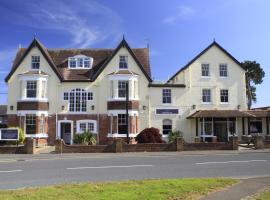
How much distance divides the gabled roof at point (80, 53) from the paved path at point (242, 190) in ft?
91.8

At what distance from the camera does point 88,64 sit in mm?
41500

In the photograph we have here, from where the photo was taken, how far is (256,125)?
41625 mm

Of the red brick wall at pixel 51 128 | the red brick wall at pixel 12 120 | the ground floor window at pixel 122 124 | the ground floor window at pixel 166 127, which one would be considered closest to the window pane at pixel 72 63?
the red brick wall at pixel 51 128

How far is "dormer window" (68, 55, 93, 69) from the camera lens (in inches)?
1626

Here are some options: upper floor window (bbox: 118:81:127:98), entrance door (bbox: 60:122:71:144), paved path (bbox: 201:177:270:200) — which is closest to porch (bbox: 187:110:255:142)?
upper floor window (bbox: 118:81:127:98)

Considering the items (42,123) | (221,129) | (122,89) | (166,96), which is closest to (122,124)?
(122,89)

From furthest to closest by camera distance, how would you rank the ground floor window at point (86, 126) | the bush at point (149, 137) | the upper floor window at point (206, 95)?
the upper floor window at point (206, 95) → the ground floor window at point (86, 126) → the bush at point (149, 137)

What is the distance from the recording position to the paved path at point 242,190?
10.2 metres

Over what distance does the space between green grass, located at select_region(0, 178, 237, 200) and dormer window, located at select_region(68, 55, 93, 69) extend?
30.1 metres

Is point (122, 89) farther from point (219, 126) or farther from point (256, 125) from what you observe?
point (256, 125)

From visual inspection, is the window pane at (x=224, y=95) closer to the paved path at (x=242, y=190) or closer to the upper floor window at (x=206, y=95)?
the upper floor window at (x=206, y=95)

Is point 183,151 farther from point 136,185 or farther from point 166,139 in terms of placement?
point 136,185

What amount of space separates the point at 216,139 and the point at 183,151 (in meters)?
11.0

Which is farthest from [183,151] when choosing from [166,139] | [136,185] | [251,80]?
[251,80]
